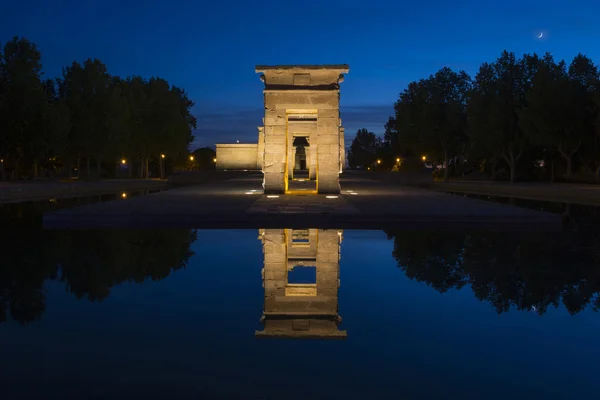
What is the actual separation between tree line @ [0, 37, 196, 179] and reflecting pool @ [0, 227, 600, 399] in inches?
1441

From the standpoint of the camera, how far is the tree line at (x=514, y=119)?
4678 centimetres

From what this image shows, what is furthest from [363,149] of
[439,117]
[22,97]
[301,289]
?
[301,289]

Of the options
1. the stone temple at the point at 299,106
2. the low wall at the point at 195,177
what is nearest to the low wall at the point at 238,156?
the low wall at the point at 195,177

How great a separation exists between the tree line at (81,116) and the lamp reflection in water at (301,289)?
3647cm

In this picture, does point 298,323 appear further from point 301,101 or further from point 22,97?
point 22,97

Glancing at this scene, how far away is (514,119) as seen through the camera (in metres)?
51.6

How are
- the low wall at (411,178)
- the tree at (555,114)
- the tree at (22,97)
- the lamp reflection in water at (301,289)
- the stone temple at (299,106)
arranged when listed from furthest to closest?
the low wall at (411,178), the tree at (555,114), the tree at (22,97), the stone temple at (299,106), the lamp reflection in water at (301,289)

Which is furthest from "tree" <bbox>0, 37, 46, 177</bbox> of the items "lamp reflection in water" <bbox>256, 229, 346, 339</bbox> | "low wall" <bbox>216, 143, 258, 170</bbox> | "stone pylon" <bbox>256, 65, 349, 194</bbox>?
"low wall" <bbox>216, 143, 258, 170</bbox>

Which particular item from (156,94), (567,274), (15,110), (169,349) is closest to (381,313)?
(169,349)

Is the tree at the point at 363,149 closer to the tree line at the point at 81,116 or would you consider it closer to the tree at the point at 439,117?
the tree at the point at 439,117

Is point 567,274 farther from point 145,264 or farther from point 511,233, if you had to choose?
point 145,264

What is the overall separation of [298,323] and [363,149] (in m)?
149

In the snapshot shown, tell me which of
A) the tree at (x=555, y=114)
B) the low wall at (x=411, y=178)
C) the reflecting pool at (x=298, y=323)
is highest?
the tree at (x=555, y=114)

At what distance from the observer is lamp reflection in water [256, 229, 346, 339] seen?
6188mm
